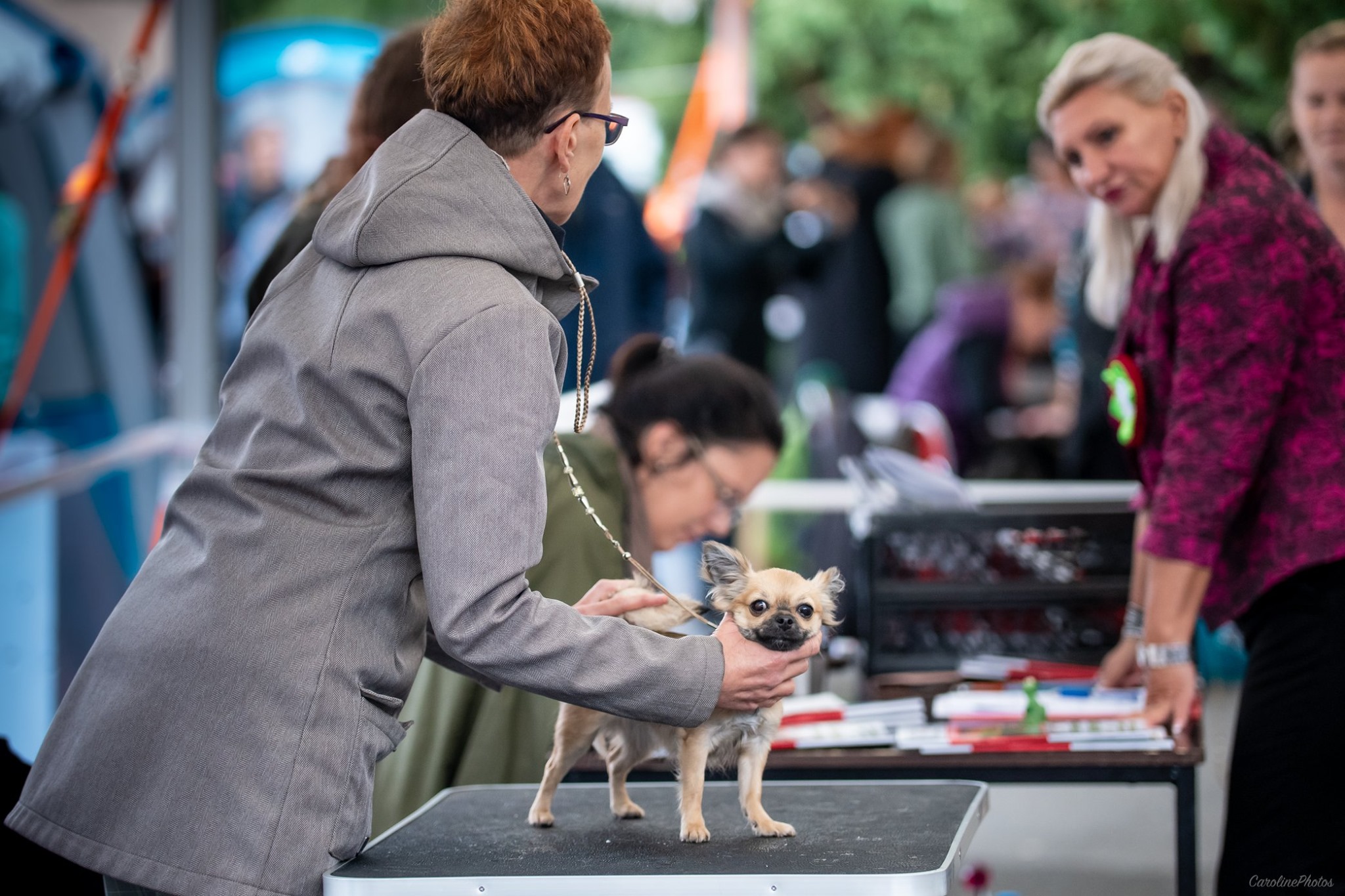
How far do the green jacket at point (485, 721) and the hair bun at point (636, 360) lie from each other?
0.18 meters

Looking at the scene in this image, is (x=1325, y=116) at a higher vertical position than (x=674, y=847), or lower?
higher

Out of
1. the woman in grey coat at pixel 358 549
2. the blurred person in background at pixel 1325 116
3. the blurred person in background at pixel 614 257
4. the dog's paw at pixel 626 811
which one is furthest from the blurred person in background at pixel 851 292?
the woman in grey coat at pixel 358 549

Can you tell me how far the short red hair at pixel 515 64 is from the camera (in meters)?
1.28

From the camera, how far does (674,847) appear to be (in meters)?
1.42

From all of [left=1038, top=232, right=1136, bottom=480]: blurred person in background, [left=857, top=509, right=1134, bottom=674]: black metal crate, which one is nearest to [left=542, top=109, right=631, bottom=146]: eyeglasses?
[left=857, top=509, right=1134, bottom=674]: black metal crate

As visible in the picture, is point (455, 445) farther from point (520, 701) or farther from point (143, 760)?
point (520, 701)

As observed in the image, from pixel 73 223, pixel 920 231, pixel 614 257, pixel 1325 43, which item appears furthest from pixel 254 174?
pixel 1325 43

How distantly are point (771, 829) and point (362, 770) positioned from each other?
0.43 metres

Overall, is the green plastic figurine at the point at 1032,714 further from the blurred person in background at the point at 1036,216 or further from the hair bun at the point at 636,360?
the blurred person in background at the point at 1036,216

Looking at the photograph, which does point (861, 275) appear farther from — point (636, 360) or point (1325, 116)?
point (636, 360)

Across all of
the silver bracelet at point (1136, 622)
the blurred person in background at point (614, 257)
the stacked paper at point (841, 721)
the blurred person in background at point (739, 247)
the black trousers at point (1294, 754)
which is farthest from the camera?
the blurred person in background at point (739, 247)

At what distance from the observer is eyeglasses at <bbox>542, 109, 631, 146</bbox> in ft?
4.33

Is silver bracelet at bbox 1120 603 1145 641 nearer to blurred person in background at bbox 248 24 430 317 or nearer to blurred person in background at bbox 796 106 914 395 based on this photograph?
blurred person in background at bbox 248 24 430 317

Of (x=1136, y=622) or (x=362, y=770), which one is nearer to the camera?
(x=362, y=770)
